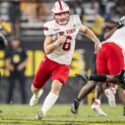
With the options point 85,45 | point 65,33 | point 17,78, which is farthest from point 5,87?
point 65,33

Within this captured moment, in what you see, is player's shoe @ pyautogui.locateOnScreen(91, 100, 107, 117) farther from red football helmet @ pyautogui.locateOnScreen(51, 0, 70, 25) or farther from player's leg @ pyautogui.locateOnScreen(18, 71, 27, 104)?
player's leg @ pyautogui.locateOnScreen(18, 71, 27, 104)

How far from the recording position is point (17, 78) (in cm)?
1923

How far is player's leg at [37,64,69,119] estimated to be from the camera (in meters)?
11.0

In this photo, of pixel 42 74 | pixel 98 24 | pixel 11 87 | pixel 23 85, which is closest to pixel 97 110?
pixel 42 74

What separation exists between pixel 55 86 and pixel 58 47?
2.16ft

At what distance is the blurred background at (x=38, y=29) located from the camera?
19.4 meters

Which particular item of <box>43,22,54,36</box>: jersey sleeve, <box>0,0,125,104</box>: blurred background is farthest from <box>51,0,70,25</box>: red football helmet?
<box>0,0,125,104</box>: blurred background

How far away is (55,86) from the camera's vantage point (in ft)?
37.0

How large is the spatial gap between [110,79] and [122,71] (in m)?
0.22

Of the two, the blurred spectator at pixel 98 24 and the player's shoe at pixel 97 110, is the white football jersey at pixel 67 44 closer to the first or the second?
the player's shoe at pixel 97 110

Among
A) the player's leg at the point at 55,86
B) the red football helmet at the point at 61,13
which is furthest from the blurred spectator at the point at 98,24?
the red football helmet at the point at 61,13

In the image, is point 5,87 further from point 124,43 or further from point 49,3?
point 124,43

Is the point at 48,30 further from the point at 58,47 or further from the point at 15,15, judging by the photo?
the point at 15,15

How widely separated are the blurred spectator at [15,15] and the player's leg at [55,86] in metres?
8.06
